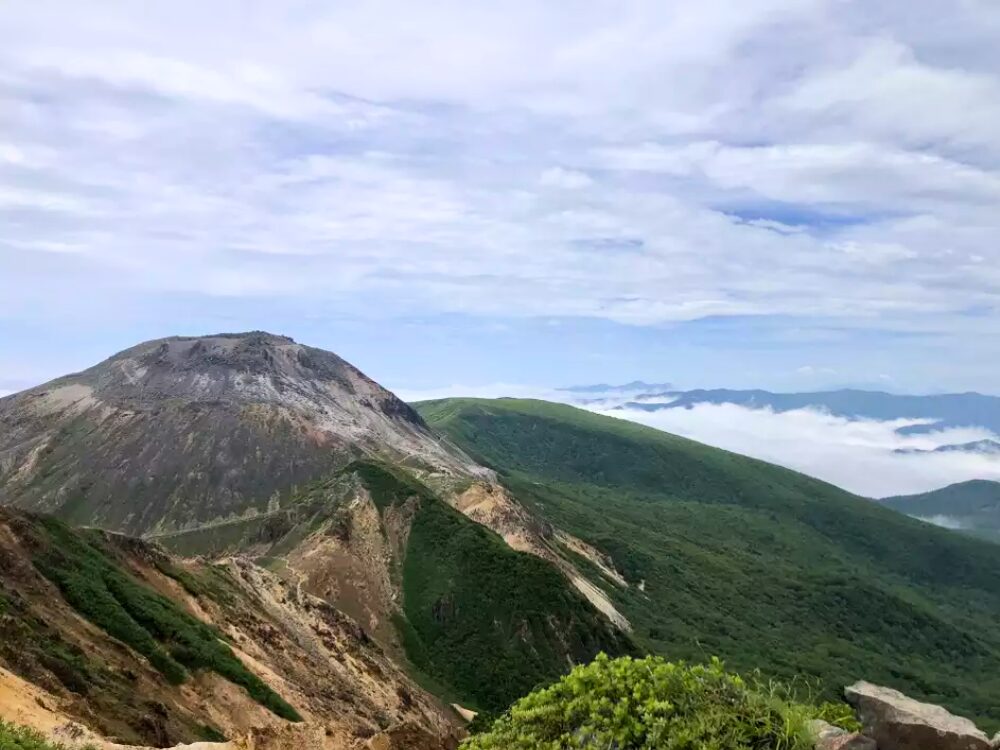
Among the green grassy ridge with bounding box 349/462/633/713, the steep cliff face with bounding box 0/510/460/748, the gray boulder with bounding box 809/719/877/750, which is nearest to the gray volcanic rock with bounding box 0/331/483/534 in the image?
the green grassy ridge with bounding box 349/462/633/713

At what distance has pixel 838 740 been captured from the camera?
39.1 feet

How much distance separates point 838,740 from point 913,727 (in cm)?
111

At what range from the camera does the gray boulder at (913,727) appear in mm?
11742

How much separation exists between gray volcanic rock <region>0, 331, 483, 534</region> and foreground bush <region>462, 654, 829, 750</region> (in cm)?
10617

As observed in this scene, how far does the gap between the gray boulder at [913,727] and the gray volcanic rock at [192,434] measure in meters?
110

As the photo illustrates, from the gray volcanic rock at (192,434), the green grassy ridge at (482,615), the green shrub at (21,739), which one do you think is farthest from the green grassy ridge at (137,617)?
the gray volcanic rock at (192,434)

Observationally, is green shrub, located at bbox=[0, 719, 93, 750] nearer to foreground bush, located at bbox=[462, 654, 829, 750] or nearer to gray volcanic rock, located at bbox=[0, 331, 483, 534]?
foreground bush, located at bbox=[462, 654, 829, 750]

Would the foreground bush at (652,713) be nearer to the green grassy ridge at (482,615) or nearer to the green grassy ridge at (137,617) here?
the green grassy ridge at (137,617)

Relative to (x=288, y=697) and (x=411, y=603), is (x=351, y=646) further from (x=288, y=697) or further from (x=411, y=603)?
(x=411, y=603)

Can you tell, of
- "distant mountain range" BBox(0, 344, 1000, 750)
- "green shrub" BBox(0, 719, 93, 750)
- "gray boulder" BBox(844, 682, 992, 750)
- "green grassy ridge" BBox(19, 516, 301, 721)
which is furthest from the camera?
"green grassy ridge" BBox(19, 516, 301, 721)

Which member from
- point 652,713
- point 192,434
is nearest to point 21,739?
point 652,713

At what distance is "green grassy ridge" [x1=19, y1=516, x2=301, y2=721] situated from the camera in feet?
118

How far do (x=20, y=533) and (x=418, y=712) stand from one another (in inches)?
1034

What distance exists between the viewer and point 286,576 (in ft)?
241
